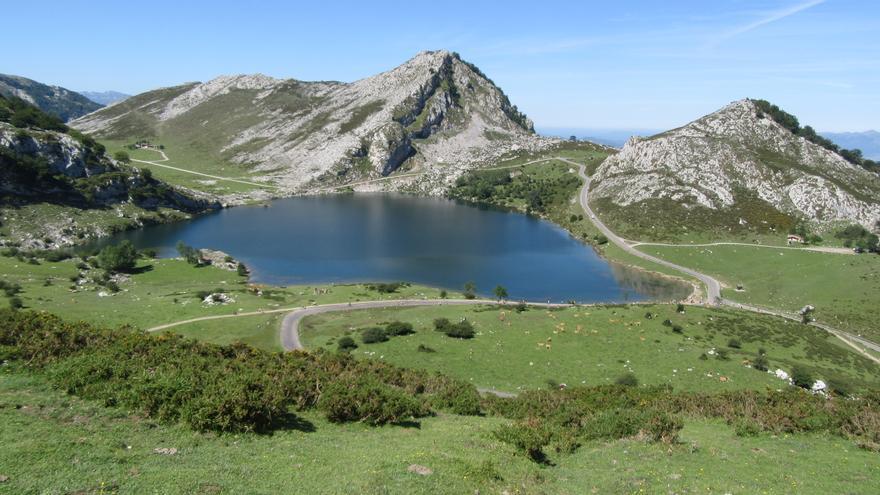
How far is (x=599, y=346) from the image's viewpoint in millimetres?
56500

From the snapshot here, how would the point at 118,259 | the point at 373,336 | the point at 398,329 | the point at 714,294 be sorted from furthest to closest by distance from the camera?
the point at 118,259 < the point at 714,294 < the point at 398,329 < the point at 373,336

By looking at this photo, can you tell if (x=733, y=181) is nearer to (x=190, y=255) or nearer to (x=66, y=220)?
(x=190, y=255)

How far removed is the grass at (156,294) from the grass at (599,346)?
12.0 m

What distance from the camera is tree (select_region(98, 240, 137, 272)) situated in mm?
95562

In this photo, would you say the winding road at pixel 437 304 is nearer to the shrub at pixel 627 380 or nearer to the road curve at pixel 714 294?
the road curve at pixel 714 294

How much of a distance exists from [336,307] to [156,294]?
30.4 m

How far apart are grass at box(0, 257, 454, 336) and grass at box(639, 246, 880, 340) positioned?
207ft

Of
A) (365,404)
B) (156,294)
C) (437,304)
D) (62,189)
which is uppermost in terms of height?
(62,189)

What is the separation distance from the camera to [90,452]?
19.2 m

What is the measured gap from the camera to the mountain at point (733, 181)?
13662 centimetres

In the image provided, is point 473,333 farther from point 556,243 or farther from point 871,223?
point 871,223

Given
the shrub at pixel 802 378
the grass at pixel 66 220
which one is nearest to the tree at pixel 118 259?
the grass at pixel 66 220

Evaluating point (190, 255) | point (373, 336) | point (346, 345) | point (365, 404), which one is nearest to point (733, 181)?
point (373, 336)

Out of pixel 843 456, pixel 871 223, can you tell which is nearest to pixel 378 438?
pixel 843 456
